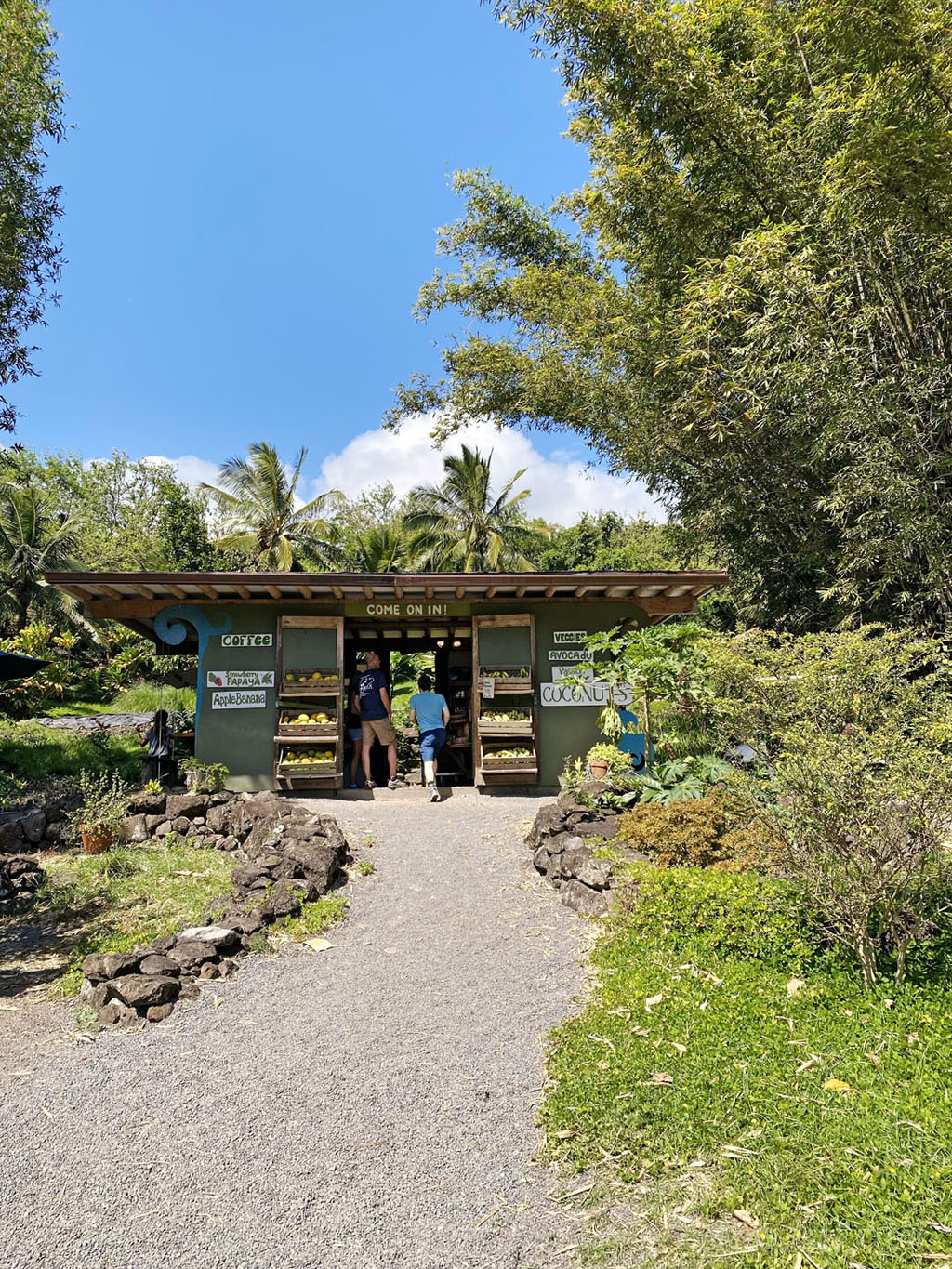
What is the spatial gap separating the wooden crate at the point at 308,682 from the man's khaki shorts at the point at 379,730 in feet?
2.34

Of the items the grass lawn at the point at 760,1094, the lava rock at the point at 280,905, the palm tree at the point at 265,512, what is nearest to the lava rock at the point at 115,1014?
the lava rock at the point at 280,905

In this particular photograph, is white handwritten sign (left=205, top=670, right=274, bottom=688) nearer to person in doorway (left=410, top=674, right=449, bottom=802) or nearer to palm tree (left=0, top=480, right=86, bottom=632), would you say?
person in doorway (left=410, top=674, right=449, bottom=802)

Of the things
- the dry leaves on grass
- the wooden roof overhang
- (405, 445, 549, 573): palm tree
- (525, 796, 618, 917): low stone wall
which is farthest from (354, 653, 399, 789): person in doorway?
(405, 445, 549, 573): palm tree

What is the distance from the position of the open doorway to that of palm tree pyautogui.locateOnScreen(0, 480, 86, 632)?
43.8 ft

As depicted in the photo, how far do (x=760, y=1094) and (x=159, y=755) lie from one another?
7.83 metres

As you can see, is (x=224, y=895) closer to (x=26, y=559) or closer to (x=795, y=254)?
(x=795, y=254)

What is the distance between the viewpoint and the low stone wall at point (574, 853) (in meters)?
Result: 5.28

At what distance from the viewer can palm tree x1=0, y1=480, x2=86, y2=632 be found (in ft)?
73.3

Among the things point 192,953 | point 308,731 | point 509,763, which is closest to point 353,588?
point 308,731

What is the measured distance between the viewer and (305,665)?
372 inches

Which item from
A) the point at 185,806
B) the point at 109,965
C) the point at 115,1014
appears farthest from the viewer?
the point at 185,806

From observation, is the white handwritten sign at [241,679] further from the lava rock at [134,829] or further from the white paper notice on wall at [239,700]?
the lava rock at [134,829]

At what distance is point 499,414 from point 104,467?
98.0ft

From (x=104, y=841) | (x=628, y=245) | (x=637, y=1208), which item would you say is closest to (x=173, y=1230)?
(x=637, y=1208)
